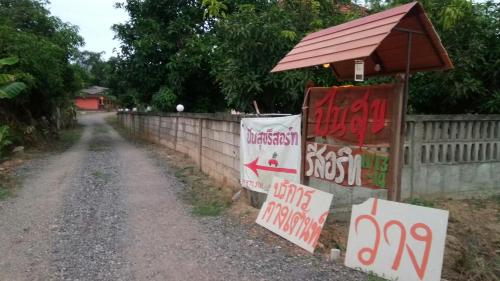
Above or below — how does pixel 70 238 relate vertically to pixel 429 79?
below

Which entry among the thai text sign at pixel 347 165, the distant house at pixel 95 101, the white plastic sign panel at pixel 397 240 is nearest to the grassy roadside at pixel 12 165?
the thai text sign at pixel 347 165

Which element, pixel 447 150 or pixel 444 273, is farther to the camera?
pixel 447 150

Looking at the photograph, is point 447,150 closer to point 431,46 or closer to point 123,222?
point 431,46

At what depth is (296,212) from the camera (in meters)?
5.25

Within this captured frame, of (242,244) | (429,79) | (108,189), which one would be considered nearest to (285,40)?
(429,79)

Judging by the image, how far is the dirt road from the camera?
430 cm

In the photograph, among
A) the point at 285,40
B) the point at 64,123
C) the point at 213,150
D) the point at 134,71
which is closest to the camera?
the point at 285,40

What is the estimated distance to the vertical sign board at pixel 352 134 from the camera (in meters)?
4.38

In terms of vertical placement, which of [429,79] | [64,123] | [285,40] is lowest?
[64,123]

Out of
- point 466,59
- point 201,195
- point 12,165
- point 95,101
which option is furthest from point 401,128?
point 95,101

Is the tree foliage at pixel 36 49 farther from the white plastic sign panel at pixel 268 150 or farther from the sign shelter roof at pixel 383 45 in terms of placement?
the sign shelter roof at pixel 383 45

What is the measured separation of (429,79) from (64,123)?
30.1m

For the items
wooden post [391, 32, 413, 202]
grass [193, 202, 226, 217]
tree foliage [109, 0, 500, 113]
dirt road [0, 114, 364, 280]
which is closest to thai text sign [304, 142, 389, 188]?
wooden post [391, 32, 413, 202]

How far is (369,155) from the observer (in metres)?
4.53
